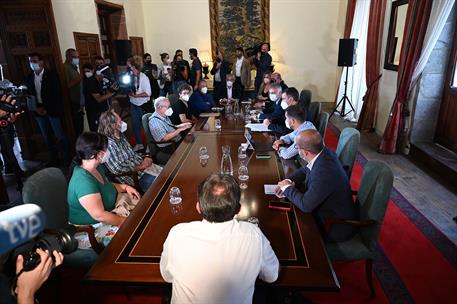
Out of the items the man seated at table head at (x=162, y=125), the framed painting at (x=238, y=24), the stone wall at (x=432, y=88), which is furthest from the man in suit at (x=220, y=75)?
the stone wall at (x=432, y=88)

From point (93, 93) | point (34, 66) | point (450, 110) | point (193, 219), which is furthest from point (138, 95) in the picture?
point (450, 110)

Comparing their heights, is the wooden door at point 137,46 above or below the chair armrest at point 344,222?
above

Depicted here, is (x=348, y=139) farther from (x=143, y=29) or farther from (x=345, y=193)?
(x=143, y=29)

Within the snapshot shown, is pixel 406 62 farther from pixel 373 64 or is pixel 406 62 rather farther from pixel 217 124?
pixel 217 124

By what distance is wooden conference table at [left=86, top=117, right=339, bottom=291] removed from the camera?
4.75 feet

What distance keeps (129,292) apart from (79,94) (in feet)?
12.9

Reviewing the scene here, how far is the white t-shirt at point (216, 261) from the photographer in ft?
3.92

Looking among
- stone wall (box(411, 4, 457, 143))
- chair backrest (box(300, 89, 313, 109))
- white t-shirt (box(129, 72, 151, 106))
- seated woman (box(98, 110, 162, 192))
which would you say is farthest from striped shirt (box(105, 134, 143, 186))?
stone wall (box(411, 4, 457, 143))

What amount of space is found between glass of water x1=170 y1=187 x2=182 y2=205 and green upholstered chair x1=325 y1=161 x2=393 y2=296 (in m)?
0.96

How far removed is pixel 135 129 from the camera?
18.7 feet

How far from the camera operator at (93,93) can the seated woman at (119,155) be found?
2.31 m

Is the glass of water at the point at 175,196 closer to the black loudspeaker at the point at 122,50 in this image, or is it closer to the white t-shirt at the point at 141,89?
the white t-shirt at the point at 141,89

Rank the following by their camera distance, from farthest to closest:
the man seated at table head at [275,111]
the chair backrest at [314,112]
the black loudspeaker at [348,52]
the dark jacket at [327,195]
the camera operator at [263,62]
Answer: the camera operator at [263,62] < the black loudspeaker at [348,52] < the chair backrest at [314,112] < the man seated at table head at [275,111] < the dark jacket at [327,195]

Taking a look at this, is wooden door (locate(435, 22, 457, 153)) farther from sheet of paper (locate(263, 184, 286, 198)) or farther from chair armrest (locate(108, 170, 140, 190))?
chair armrest (locate(108, 170, 140, 190))
